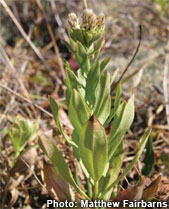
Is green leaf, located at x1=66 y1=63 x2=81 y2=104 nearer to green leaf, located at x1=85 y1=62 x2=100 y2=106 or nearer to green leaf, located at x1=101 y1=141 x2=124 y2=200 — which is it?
green leaf, located at x1=85 y1=62 x2=100 y2=106

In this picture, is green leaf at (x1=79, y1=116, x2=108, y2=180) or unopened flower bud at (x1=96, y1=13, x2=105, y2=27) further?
unopened flower bud at (x1=96, y1=13, x2=105, y2=27)

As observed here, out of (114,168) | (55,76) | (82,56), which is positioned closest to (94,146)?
(114,168)

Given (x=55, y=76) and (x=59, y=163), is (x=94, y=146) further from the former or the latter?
(x=55, y=76)

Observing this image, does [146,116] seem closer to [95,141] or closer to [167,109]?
[167,109]

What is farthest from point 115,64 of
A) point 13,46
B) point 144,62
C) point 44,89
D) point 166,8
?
point 13,46

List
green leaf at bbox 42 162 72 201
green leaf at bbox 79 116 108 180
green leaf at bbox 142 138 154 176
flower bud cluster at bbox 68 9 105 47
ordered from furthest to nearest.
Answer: green leaf at bbox 142 138 154 176, green leaf at bbox 42 162 72 201, flower bud cluster at bbox 68 9 105 47, green leaf at bbox 79 116 108 180

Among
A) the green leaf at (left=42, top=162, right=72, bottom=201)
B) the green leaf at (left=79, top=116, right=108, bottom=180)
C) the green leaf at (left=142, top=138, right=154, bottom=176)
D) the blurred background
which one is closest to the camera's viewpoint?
the green leaf at (left=79, top=116, right=108, bottom=180)

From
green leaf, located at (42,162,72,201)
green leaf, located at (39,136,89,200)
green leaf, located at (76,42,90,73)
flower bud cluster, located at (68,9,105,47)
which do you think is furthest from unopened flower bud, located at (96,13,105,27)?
green leaf, located at (42,162,72,201)
